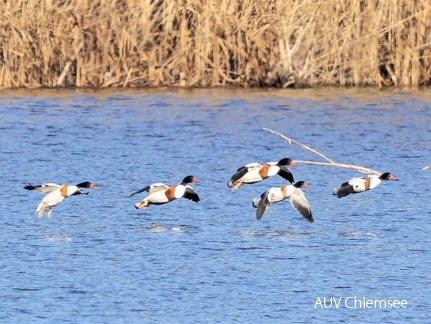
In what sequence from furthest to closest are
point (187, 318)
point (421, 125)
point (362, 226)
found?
point (421, 125) → point (362, 226) → point (187, 318)

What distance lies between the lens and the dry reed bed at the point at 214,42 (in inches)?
825

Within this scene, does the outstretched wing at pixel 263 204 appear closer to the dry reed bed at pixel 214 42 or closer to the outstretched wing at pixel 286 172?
the outstretched wing at pixel 286 172

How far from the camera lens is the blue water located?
31.2ft

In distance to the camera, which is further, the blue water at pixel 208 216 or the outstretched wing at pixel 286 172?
the outstretched wing at pixel 286 172

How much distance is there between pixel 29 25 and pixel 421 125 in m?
6.75

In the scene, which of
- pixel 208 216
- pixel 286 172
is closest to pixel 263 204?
Answer: pixel 286 172

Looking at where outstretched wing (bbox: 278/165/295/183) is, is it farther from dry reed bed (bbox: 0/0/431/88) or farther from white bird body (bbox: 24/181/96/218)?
dry reed bed (bbox: 0/0/431/88)

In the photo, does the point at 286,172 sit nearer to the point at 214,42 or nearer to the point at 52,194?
the point at 52,194

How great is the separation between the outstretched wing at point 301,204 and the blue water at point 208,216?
0.63ft

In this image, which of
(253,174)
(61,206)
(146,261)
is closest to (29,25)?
(61,206)

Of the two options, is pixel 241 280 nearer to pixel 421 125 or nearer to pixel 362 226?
pixel 362 226

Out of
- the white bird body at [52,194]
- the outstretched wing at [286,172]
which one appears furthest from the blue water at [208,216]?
the outstretched wing at [286,172]

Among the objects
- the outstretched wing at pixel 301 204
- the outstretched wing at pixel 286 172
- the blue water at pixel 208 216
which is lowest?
the blue water at pixel 208 216

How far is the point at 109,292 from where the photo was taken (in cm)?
978
